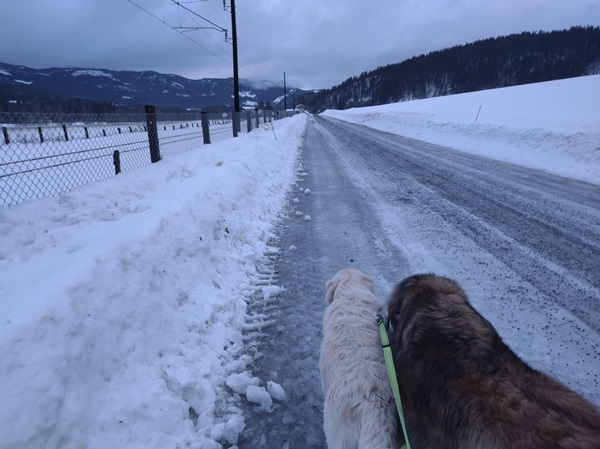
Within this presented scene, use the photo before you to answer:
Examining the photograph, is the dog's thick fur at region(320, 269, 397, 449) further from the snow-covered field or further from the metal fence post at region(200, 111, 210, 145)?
the metal fence post at region(200, 111, 210, 145)

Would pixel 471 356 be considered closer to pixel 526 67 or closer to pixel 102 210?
pixel 102 210

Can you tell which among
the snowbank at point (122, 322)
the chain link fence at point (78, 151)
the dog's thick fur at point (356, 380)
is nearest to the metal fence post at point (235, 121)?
the chain link fence at point (78, 151)

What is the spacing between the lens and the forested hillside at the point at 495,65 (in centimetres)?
9175

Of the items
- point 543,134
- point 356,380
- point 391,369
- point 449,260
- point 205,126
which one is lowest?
point 449,260

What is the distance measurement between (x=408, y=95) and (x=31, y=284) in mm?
132419

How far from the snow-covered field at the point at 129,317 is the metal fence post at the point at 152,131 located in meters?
2.83

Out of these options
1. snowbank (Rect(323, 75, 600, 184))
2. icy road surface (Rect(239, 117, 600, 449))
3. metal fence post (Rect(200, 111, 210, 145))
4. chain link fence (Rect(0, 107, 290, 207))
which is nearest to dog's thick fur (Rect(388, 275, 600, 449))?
icy road surface (Rect(239, 117, 600, 449))

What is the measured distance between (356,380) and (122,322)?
2.10 metres

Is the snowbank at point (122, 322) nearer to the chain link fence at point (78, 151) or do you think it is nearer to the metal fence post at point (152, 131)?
the chain link fence at point (78, 151)

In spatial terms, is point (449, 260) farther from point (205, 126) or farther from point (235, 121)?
point (235, 121)

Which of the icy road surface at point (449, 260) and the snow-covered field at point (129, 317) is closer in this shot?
the snow-covered field at point (129, 317)

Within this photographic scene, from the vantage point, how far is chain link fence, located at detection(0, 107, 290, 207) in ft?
23.1

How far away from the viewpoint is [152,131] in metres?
8.98

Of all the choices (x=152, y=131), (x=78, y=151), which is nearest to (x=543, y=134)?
(x=152, y=131)
